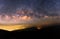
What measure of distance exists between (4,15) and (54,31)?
319 mm

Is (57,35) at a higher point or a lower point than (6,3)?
lower

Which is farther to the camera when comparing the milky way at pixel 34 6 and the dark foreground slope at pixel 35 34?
the dark foreground slope at pixel 35 34

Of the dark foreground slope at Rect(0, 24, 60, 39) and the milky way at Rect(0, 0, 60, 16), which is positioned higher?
the milky way at Rect(0, 0, 60, 16)

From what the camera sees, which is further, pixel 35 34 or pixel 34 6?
pixel 35 34

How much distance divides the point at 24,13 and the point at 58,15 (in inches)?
6.1

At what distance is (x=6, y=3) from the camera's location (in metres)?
0.57

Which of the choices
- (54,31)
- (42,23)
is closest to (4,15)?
(42,23)

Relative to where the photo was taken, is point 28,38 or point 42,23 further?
point 28,38

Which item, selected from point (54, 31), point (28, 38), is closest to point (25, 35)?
point (28, 38)

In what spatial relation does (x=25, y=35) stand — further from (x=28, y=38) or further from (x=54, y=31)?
(x=54, y=31)

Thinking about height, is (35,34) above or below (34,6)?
below

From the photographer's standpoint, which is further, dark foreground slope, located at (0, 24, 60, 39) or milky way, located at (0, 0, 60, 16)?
dark foreground slope, located at (0, 24, 60, 39)

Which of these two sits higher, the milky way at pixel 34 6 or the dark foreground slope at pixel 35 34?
the milky way at pixel 34 6

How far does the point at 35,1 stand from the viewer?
57cm
